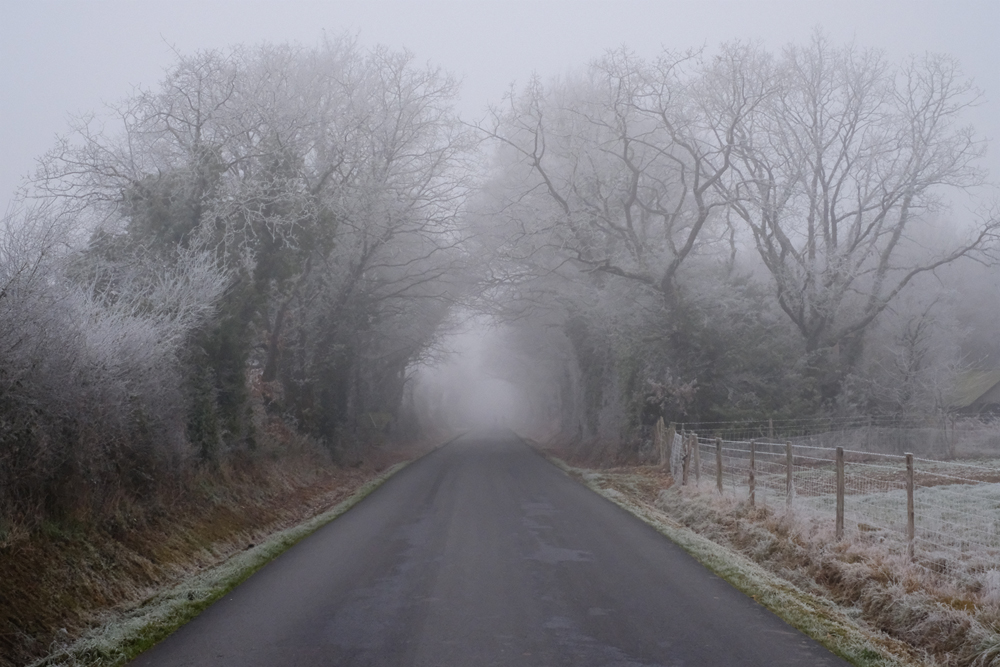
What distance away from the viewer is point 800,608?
7.96 metres

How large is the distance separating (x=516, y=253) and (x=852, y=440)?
12205mm

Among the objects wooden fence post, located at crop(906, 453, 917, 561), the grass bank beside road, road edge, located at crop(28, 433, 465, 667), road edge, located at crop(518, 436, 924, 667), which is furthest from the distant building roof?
road edge, located at crop(28, 433, 465, 667)

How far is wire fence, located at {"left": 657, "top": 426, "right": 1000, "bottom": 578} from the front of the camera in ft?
28.0

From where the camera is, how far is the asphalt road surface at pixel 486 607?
654 cm

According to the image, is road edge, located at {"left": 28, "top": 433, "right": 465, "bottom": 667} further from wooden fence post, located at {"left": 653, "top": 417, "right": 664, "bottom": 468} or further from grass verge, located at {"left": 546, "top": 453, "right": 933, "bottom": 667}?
wooden fence post, located at {"left": 653, "top": 417, "right": 664, "bottom": 468}

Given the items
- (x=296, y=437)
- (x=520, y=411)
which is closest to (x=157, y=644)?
(x=296, y=437)

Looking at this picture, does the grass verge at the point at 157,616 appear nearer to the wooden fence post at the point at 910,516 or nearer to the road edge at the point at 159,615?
the road edge at the point at 159,615

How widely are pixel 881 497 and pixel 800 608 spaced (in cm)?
590

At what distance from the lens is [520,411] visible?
9394cm

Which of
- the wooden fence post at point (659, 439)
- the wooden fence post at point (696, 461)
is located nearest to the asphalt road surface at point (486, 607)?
the wooden fence post at point (696, 461)

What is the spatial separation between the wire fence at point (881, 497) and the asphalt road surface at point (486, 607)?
6.28ft

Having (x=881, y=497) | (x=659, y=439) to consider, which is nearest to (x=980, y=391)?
(x=659, y=439)

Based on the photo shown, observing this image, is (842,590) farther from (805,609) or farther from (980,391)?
(980,391)

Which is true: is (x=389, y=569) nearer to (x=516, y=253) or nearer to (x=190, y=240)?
(x=190, y=240)
